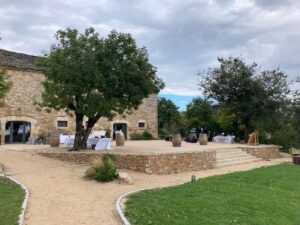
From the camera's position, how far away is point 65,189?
432 inches

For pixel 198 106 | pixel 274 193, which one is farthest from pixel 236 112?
pixel 274 193

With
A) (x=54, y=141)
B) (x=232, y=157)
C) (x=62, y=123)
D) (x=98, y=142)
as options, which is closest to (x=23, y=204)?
(x=98, y=142)

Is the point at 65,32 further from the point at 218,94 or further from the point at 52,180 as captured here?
the point at 218,94

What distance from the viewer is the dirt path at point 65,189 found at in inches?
318

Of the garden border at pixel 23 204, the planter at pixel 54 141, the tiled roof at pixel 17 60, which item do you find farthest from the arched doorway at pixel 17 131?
the garden border at pixel 23 204

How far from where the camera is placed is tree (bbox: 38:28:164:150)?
1652cm

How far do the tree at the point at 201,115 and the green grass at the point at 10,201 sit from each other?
2551 cm

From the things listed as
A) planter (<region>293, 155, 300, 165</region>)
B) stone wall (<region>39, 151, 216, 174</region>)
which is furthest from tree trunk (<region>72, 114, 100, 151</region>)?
planter (<region>293, 155, 300, 165</region>)

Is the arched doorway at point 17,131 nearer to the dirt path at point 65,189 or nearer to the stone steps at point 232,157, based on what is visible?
the dirt path at point 65,189

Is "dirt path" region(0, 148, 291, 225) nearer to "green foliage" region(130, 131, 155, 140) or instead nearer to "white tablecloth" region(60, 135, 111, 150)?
"white tablecloth" region(60, 135, 111, 150)

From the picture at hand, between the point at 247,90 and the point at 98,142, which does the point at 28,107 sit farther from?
the point at 247,90

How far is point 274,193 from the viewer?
11516 millimetres

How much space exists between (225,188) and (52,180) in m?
5.17

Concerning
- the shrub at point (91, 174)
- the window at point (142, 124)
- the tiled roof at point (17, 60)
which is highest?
the tiled roof at point (17, 60)
